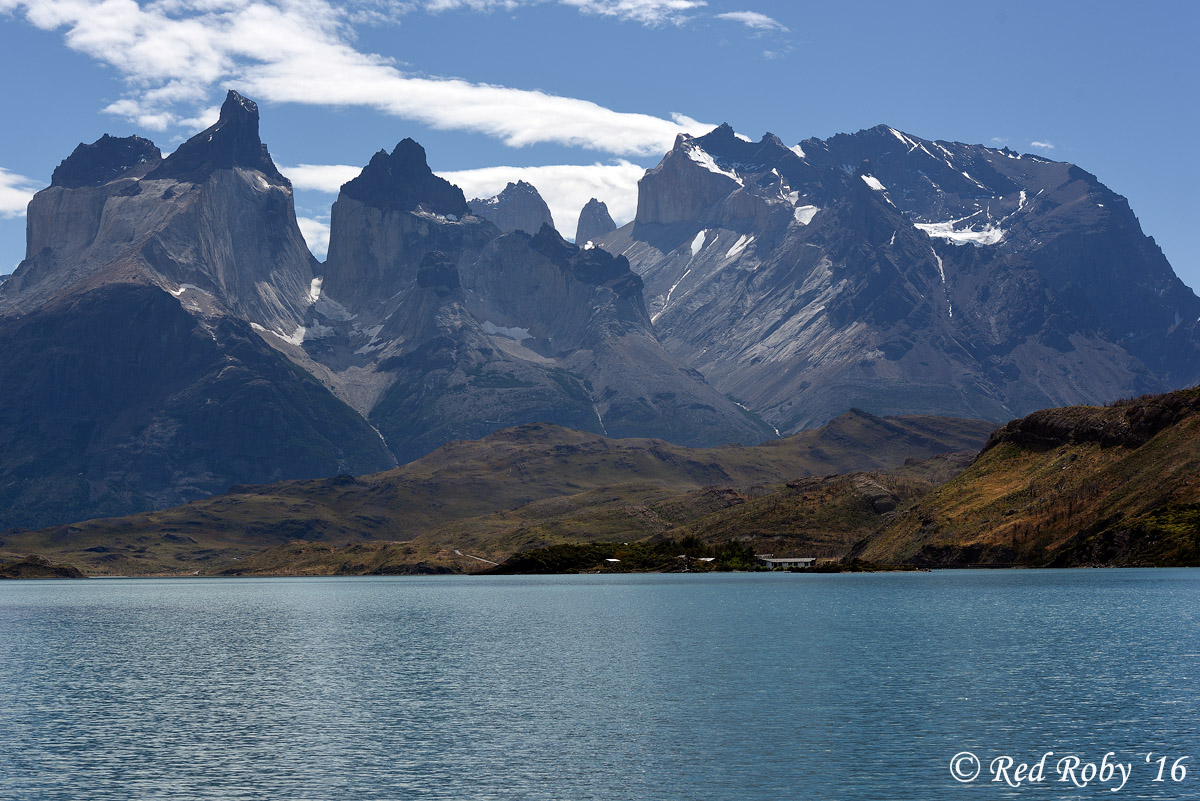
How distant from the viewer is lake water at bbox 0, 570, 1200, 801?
70812 mm

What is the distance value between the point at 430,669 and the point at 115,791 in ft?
188

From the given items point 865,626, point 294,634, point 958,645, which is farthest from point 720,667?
point 294,634

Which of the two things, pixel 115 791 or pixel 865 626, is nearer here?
pixel 115 791

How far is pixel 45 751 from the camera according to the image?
83125mm

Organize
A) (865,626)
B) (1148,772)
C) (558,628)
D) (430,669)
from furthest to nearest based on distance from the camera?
(558,628), (865,626), (430,669), (1148,772)

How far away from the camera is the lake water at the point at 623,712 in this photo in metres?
70.8

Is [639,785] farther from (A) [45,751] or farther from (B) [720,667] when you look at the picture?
(B) [720,667]

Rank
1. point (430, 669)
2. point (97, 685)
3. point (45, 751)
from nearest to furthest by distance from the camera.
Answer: point (45, 751)
point (97, 685)
point (430, 669)

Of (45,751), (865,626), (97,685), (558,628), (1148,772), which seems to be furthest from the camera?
(558,628)

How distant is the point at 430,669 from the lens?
126625mm

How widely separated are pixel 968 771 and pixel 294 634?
12541 cm

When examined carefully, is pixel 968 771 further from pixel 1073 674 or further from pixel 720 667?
pixel 720 667

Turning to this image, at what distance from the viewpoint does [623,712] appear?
94.9m

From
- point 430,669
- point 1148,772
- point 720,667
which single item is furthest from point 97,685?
point 1148,772
